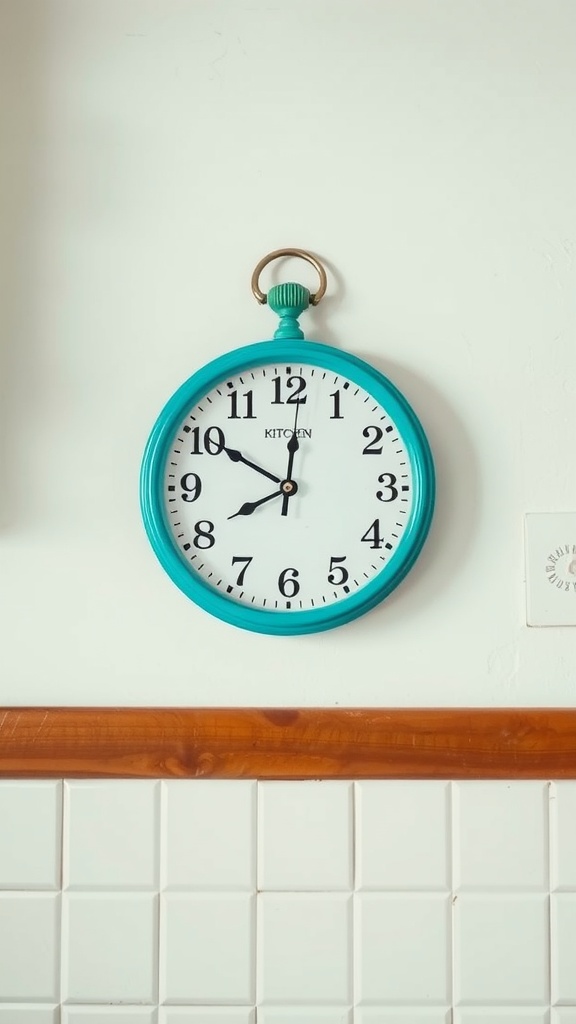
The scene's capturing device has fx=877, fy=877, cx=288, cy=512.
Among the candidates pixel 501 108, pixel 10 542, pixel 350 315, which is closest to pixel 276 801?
pixel 10 542

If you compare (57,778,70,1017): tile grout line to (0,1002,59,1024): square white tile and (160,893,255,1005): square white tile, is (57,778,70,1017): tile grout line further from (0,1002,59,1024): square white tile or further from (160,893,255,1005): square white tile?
(160,893,255,1005): square white tile

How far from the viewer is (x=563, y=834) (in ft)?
3.90

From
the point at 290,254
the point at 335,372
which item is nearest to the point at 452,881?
the point at 335,372

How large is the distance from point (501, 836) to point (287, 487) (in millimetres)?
555

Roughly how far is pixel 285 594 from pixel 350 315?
407mm

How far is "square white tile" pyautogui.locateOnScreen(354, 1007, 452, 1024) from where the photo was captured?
117 centimetres

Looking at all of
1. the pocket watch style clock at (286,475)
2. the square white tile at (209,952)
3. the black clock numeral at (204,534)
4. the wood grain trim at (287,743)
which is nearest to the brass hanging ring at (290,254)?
the pocket watch style clock at (286,475)

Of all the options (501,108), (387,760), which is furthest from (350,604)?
(501,108)

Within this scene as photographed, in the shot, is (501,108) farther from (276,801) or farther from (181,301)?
(276,801)

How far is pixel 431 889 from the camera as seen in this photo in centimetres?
119

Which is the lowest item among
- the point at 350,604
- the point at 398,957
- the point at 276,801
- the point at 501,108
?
the point at 398,957

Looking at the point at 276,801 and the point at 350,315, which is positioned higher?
the point at 350,315

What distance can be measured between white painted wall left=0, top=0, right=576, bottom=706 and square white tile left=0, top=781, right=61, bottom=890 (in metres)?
0.12

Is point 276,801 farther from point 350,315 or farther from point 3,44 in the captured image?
point 3,44
